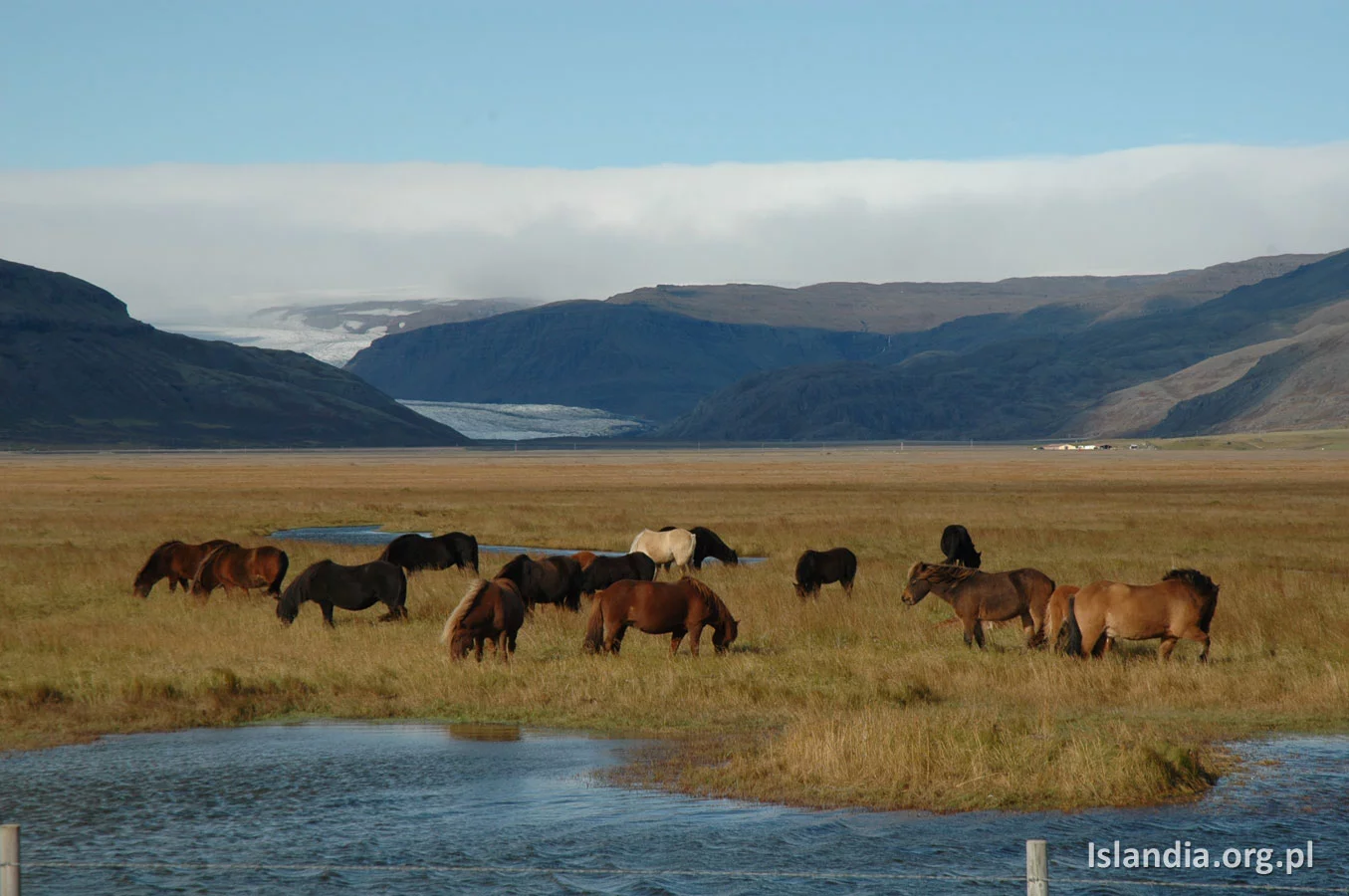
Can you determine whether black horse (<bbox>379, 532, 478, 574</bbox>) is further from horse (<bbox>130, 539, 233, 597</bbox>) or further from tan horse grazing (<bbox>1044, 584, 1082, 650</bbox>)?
tan horse grazing (<bbox>1044, 584, 1082, 650</bbox>)

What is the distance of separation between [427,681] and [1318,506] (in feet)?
167

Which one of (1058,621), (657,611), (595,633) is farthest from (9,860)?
(1058,621)

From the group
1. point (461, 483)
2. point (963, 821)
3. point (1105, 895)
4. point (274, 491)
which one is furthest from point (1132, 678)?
point (461, 483)

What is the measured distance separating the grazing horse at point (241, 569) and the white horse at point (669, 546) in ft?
26.1

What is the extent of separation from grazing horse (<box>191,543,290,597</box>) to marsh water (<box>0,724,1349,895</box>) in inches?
490

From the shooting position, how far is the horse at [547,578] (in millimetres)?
23359

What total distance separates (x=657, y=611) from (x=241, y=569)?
11.9 m

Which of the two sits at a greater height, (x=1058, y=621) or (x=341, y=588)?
(x=341, y=588)

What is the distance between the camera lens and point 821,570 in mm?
28312

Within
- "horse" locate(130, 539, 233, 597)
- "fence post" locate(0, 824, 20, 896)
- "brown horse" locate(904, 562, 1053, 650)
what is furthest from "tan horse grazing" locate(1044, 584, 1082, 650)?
"horse" locate(130, 539, 233, 597)

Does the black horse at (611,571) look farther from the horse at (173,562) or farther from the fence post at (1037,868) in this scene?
the fence post at (1037,868)

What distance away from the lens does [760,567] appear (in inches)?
1378

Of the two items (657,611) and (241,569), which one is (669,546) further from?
(657,611)

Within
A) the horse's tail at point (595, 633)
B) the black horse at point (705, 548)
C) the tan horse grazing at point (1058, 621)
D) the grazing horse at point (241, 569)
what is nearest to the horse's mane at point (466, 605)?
the horse's tail at point (595, 633)
